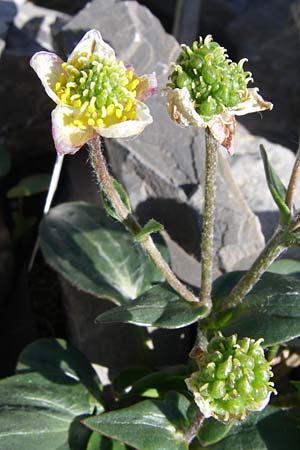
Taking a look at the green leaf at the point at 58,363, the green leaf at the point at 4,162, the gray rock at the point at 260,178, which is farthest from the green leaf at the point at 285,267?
the green leaf at the point at 4,162

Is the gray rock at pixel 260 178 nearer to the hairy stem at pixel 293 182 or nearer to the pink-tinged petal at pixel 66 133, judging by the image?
the hairy stem at pixel 293 182

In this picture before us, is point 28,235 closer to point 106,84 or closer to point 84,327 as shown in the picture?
point 84,327

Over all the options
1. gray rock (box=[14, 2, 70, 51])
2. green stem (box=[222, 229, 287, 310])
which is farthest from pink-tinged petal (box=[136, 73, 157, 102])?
gray rock (box=[14, 2, 70, 51])

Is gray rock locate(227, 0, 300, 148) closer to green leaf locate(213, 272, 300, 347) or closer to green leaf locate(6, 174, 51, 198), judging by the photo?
green leaf locate(6, 174, 51, 198)

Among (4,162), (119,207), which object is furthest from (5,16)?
(119,207)

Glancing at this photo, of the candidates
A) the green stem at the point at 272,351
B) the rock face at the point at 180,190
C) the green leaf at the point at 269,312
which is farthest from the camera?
the rock face at the point at 180,190

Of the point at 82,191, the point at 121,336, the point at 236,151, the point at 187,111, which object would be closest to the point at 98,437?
the point at 121,336
